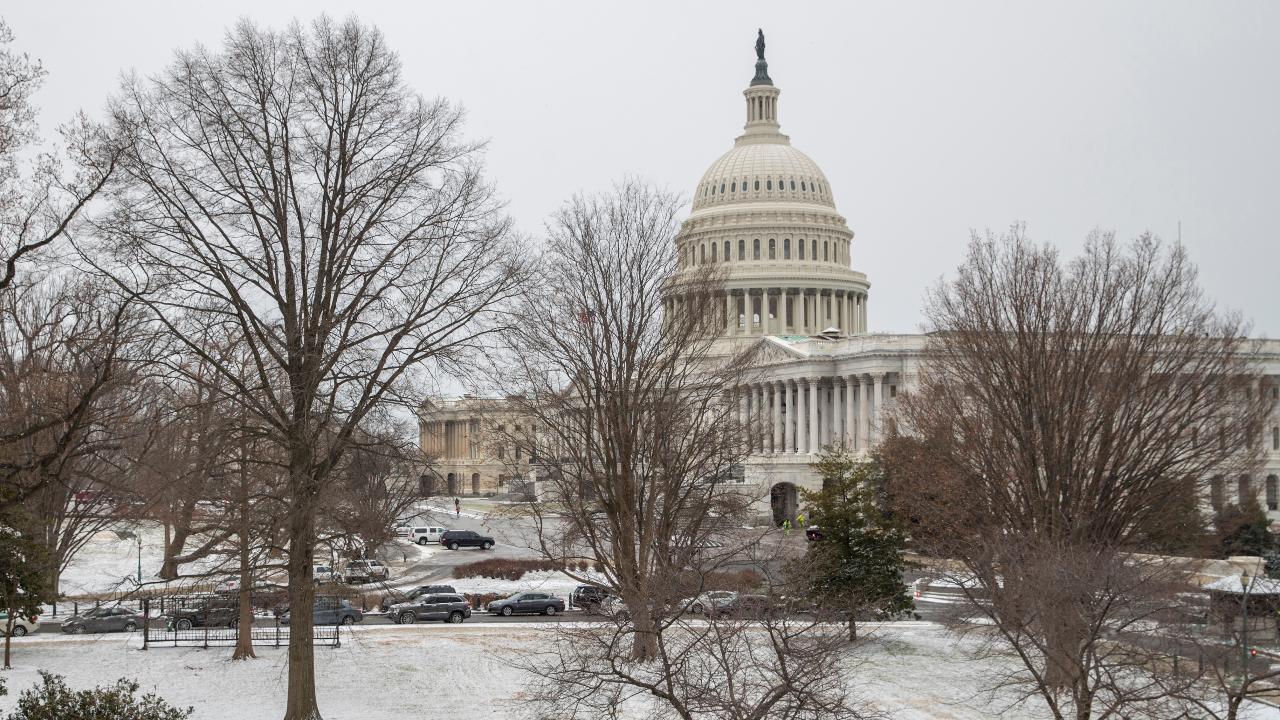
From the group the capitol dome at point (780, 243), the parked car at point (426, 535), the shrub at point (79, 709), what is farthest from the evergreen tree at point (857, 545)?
Result: the capitol dome at point (780, 243)

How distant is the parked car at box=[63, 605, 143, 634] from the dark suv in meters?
35.1

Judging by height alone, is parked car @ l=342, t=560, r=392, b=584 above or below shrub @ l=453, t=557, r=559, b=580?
above

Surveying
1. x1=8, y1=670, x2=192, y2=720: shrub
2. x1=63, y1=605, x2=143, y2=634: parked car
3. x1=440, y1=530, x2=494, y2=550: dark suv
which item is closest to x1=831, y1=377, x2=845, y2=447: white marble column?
x1=440, y1=530, x2=494, y2=550: dark suv

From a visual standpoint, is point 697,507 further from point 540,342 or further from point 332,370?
point 332,370

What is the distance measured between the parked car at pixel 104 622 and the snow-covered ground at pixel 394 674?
245 centimetres

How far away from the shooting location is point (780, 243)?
464 ft

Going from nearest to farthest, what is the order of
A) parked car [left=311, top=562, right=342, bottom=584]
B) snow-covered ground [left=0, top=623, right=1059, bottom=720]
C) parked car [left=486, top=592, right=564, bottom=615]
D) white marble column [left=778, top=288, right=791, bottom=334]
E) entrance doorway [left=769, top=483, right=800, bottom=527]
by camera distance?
parked car [left=311, top=562, right=342, bottom=584] < snow-covered ground [left=0, top=623, right=1059, bottom=720] < parked car [left=486, top=592, right=564, bottom=615] < entrance doorway [left=769, top=483, right=800, bottom=527] < white marble column [left=778, top=288, right=791, bottom=334]

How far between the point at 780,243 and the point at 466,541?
72.1 m

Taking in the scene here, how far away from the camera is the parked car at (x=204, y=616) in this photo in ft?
123

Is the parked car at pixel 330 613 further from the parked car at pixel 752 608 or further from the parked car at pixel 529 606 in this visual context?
the parked car at pixel 752 608

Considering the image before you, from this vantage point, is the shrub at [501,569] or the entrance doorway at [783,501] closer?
the shrub at [501,569]

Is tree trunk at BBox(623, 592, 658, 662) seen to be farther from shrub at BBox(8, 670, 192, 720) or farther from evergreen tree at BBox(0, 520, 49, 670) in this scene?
evergreen tree at BBox(0, 520, 49, 670)

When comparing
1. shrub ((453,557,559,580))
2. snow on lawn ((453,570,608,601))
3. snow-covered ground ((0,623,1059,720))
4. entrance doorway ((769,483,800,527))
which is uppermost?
entrance doorway ((769,483,800,527))

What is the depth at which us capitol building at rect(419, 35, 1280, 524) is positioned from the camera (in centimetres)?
10106
